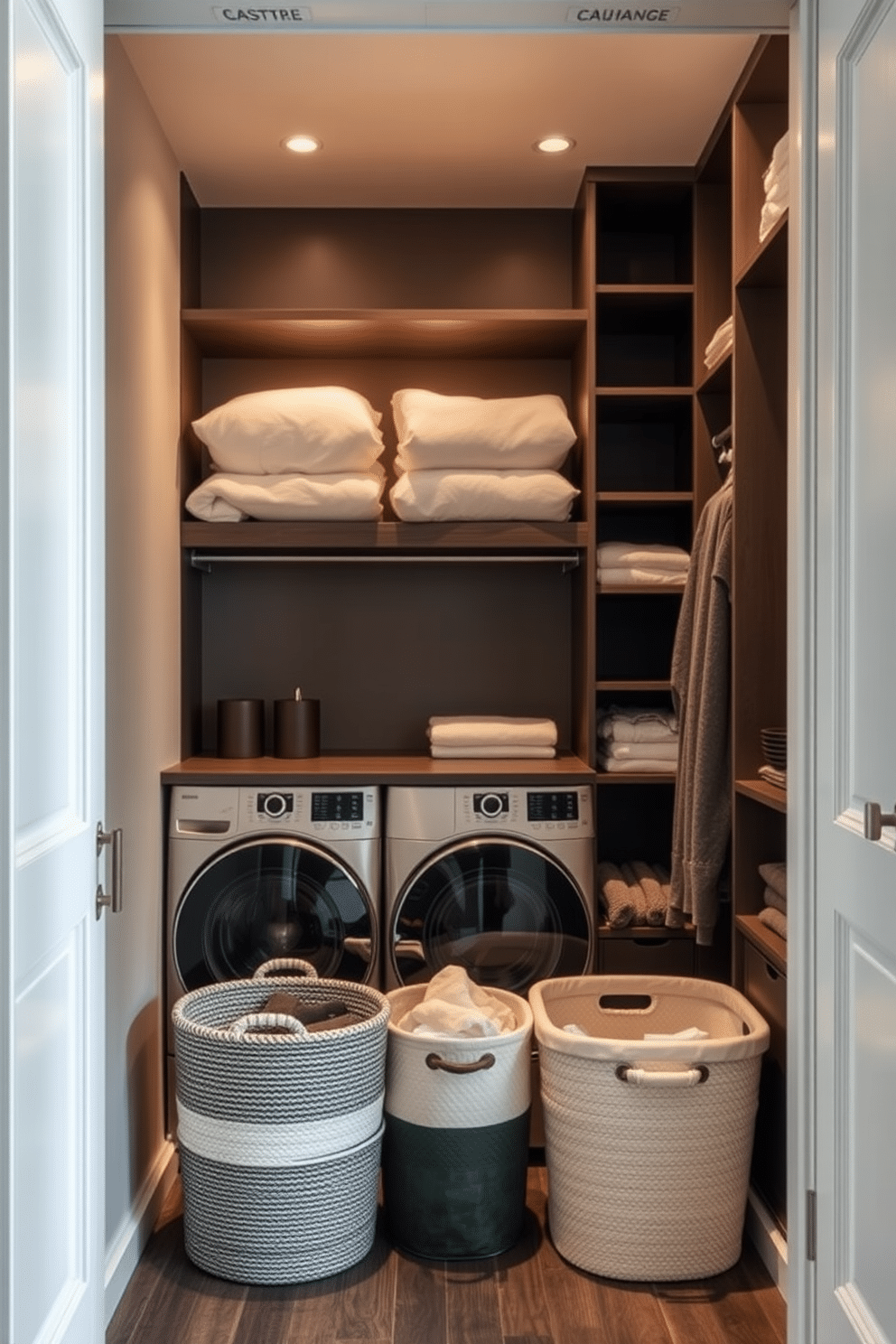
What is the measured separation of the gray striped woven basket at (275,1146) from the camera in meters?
2.47

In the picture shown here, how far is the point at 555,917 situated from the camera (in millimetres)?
3111

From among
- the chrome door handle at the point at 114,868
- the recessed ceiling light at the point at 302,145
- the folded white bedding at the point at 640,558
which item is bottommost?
the chrome door handle at the point at 114,868

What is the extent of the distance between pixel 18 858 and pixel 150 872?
1.54 metres

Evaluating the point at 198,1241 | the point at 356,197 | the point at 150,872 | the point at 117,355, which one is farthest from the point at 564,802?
the point at 356,197

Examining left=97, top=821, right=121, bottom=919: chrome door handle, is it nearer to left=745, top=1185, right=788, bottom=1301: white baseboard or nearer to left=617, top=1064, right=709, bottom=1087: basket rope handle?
left=617, top=1064, right=709, bottom=1087: basket rope handle

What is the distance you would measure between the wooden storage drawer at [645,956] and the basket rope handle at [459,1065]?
0.68 metres

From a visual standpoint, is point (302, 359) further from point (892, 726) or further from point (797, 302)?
point (892, 726)

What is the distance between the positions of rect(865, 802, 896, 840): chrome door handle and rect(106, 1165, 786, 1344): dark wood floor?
1.24m

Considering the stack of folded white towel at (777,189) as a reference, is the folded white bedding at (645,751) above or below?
below

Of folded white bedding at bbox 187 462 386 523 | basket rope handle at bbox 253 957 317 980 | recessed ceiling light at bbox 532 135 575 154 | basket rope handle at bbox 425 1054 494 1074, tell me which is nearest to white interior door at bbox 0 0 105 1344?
basket rope handle at bbox 425 1054 494 1074

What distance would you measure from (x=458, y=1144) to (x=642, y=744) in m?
1.14

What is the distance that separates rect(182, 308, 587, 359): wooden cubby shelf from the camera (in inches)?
130

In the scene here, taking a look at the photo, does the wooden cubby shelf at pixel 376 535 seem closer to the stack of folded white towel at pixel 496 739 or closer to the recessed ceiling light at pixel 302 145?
the stack of folded white towel at pixel 496 739

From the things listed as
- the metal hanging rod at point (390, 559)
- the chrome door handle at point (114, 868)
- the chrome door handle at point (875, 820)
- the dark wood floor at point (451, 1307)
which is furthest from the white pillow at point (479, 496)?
the chrome door handle at point (875, 820)
